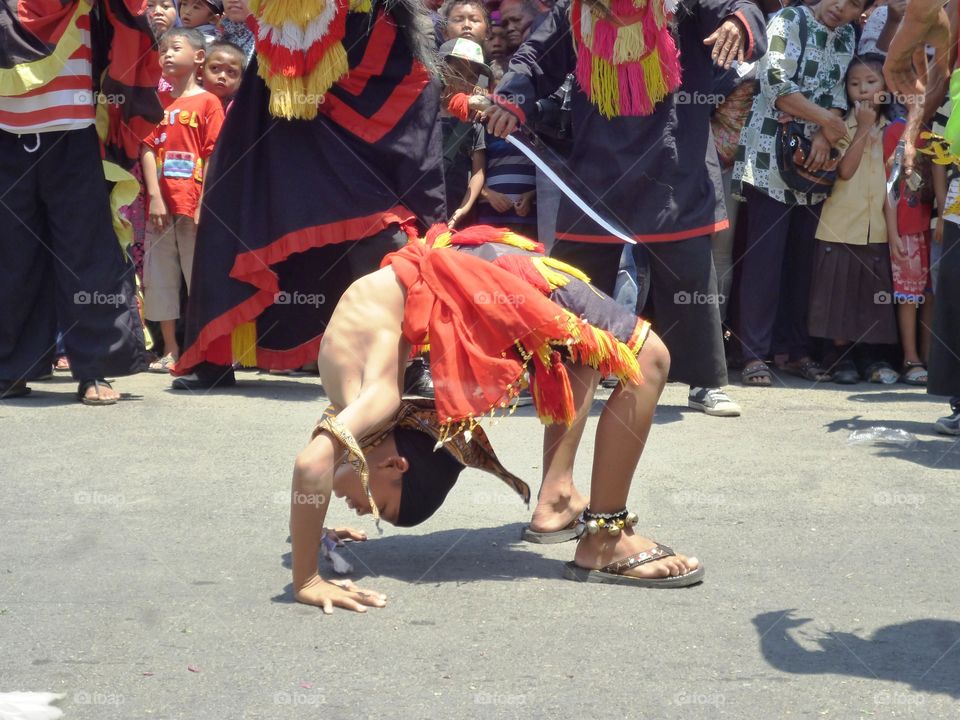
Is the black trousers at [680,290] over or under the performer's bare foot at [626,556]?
over

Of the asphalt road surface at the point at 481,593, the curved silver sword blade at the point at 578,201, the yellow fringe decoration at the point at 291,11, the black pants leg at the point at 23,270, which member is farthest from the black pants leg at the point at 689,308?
the black pants leg at the point at 23,270

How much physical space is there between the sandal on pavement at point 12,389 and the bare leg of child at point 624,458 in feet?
10.4

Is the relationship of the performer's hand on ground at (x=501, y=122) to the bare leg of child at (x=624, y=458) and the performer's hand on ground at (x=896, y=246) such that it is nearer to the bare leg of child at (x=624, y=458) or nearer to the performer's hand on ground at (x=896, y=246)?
the bare leg of child at (x=624, y=458)

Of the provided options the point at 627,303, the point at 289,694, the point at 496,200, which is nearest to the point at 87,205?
the point at 496,200

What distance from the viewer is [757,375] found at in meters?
6.38

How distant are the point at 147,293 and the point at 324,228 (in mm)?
1303

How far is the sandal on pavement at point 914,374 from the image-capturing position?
648cm

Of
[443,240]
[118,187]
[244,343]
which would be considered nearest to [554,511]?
[443,240]

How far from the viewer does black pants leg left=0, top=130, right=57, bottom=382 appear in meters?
5.57

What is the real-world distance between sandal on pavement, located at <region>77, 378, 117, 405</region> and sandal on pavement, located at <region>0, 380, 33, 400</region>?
25 centimetres

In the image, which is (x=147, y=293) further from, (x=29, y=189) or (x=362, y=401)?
(x=362, y=401)

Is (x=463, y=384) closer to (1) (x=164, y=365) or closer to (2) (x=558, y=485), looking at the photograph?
(2) (x=558, y=485)

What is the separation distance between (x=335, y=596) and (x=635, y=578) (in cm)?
79

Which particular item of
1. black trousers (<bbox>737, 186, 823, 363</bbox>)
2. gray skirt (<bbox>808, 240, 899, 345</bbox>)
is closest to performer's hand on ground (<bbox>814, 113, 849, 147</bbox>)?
black trousers (<bbox>737, 186, 823, 363</bbox>)
